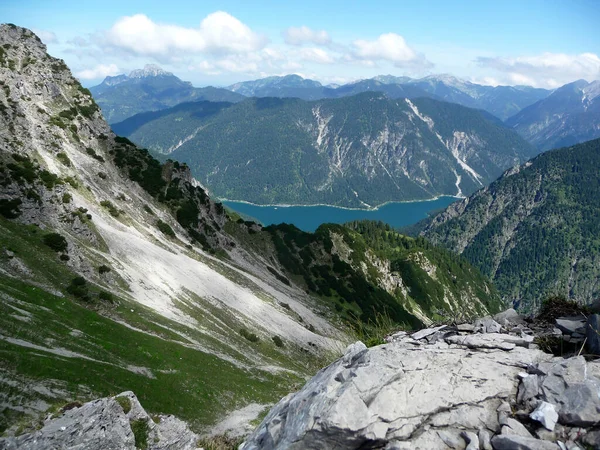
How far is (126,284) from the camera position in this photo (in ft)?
185

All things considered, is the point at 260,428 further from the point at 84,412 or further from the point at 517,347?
the point at 84,412

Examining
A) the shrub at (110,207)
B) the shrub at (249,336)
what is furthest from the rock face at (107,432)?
the shrub at (110,207)

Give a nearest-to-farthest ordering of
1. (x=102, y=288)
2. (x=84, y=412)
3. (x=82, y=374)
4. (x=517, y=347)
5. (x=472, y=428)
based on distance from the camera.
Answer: (x=472, y=428) < (x=517, y=347) < (x=84, y=412) < (x=82, y=374) < (x=102, y=288)

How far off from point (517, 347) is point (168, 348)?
37.5m

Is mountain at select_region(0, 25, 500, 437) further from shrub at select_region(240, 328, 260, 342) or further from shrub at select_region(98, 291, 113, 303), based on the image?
shrub at select_region(98, 291, 113, 303)

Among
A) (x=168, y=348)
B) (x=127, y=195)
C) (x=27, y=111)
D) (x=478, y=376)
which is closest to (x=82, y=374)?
(x=168, y=348)

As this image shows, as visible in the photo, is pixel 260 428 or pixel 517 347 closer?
pixel 517 347

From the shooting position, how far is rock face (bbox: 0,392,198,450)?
21484 mm

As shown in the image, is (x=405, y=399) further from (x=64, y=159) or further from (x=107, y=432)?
(x=64, y=159)

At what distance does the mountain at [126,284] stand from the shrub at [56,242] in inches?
14.0

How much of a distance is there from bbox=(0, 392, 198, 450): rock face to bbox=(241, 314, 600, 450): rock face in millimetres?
12860

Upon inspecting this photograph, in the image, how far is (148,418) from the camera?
2625cm

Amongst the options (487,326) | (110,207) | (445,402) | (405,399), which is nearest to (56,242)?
(110,207)

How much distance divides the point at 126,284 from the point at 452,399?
2075 inches
